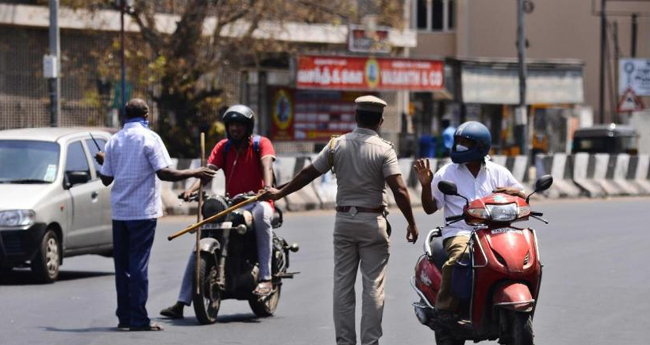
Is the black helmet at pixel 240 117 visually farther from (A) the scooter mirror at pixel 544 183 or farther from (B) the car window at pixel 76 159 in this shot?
(B) the car window at pixel 76 159

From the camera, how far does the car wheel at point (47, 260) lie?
1470 centimetres

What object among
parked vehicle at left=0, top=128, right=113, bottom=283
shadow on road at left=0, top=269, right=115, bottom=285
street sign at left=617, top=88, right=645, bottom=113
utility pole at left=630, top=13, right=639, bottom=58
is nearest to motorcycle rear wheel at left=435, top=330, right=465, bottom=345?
parked vehicle at left=0, top=128, right=113, bottom=283

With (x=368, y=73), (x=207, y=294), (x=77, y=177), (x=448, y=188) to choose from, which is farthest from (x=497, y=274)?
(x=368, y=73)

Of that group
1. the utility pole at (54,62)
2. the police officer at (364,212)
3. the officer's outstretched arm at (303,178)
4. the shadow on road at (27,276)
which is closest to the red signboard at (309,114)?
the utility pole at (54,62)

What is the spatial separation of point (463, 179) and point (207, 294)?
10.6 ft

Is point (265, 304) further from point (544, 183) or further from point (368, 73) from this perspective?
point (368, 73)

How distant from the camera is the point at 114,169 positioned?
11477mm

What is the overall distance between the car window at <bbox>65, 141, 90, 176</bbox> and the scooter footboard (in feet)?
25.8

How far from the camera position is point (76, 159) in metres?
15.5

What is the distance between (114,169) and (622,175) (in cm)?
2444

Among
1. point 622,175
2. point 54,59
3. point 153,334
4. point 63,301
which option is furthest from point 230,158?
point 622,175

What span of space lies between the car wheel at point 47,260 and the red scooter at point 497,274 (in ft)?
22.6

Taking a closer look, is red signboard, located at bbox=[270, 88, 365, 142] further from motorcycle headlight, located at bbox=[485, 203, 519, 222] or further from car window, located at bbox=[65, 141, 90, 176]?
motorcycle headlight, located at bbox=[485, 203, 519, 222]

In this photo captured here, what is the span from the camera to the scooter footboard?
8.15 m
